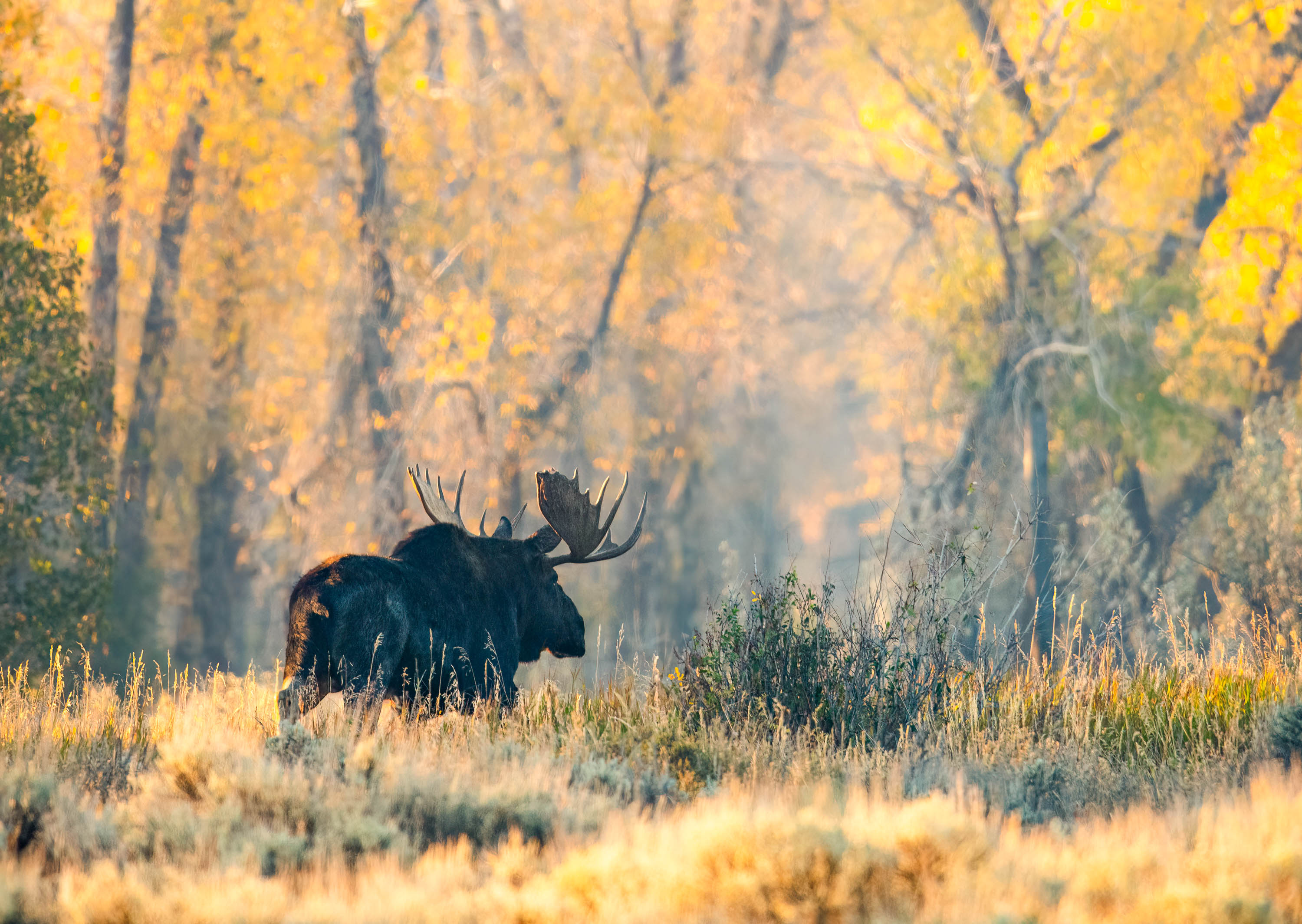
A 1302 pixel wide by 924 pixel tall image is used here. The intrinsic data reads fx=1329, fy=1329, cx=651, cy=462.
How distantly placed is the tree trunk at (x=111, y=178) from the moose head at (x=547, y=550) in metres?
10.9

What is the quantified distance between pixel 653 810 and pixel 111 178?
14.5m

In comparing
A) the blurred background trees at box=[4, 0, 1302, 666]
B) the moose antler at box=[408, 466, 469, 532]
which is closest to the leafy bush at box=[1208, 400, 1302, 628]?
Answer: the blurred background trees at box=[4, 0, 1302, 666]

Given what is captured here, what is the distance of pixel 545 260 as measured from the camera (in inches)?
890

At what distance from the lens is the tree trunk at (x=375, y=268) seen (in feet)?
61.8

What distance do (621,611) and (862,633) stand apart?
18.4 metres

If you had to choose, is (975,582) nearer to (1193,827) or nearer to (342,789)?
(1193,827)

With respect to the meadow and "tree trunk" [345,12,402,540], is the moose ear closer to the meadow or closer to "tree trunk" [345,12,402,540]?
the meadow

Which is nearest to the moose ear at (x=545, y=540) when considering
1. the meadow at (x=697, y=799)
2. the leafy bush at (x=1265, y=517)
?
the meadow at (x=697, y=799)

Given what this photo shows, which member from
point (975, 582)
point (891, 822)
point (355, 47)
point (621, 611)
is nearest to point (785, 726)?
point (975, 582)

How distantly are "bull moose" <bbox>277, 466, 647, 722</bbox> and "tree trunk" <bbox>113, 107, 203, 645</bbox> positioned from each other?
11.7 meters

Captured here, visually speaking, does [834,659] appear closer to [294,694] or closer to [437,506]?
[437,506]

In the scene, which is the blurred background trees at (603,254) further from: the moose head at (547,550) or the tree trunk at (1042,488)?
the moose head at (547,550)

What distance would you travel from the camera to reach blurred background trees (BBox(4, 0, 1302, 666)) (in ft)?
61.4

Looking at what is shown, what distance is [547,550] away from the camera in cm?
874
